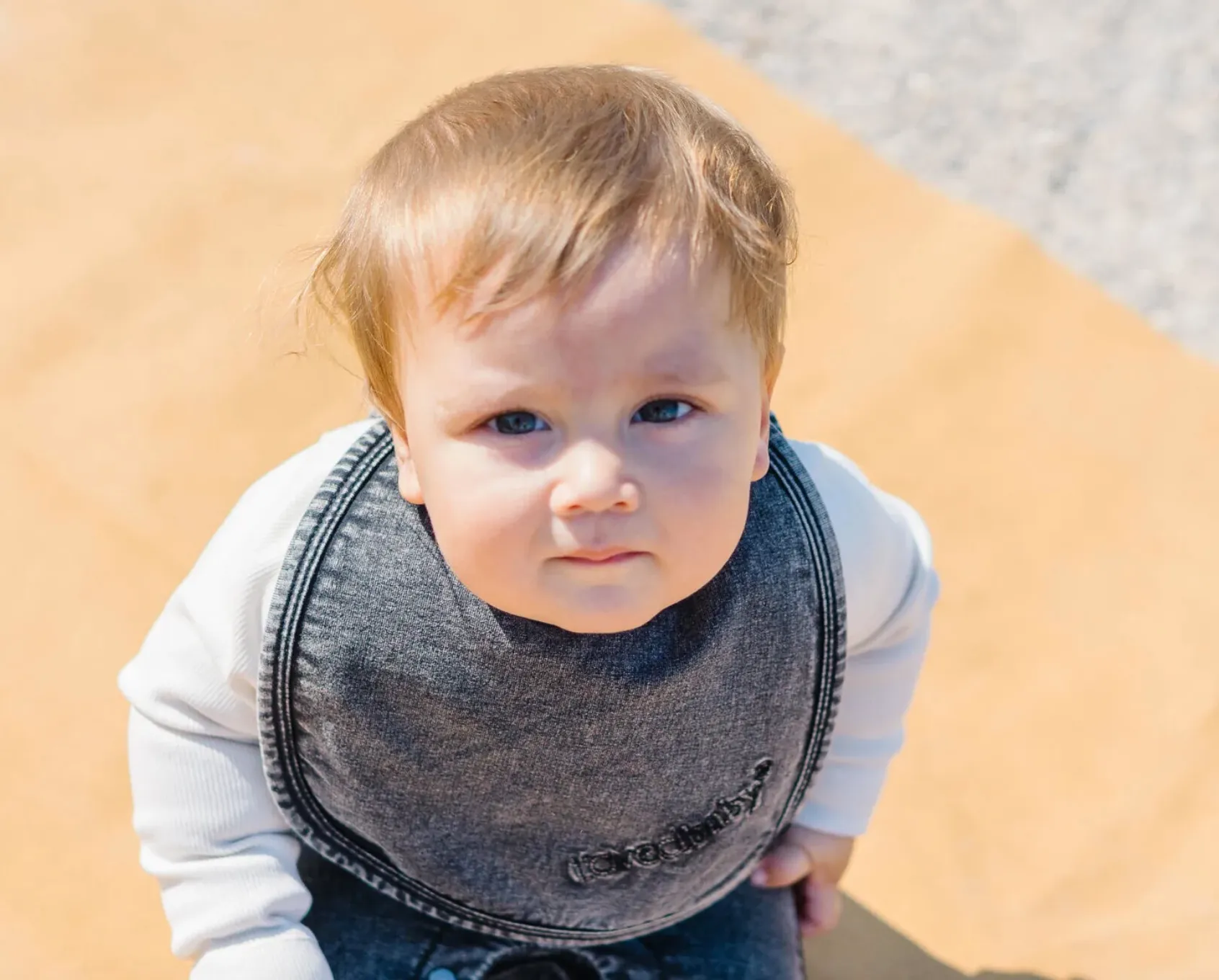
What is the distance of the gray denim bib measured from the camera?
926 mm

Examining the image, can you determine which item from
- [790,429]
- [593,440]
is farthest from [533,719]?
[790,429]

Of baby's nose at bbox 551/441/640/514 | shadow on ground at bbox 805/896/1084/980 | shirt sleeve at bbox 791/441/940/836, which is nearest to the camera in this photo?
baby's nose at bbox 551/441/640/514

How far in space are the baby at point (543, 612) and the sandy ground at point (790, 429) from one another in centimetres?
26

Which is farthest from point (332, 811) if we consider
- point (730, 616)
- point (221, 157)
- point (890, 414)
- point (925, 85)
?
point (925, 85)

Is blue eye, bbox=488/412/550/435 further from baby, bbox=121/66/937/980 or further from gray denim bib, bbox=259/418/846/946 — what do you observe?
gray denim bib, bbox=259/418/846/946

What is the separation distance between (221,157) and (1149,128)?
1.29m

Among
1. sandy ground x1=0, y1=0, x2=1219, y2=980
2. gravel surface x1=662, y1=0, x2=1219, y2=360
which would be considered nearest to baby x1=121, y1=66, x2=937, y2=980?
sandy ground x1=0, y1=0, x2=1219, y2=980

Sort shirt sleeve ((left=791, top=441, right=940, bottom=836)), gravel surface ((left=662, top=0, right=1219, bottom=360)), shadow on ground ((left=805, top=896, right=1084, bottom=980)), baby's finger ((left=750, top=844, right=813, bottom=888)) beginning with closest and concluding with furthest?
shirt sleeve ((left=791, top=441, right=940, bottom=836)), baby's finger ((left=750, top=844, right=813, bottom=888)), shadow on ground ((left=805, top=896, right=1084, bottom=980)), gravel surface ((left=662, top=0, right=1219, bottom=360))

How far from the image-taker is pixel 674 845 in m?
1.04

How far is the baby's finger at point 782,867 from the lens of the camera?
1.15 meters

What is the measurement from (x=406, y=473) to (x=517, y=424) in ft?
0.39

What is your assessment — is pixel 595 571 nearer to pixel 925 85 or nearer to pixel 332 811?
pixel 332 811

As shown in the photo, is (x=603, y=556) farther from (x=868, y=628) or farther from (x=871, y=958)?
(x=871, y=958)

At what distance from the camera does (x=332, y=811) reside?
100 cm
